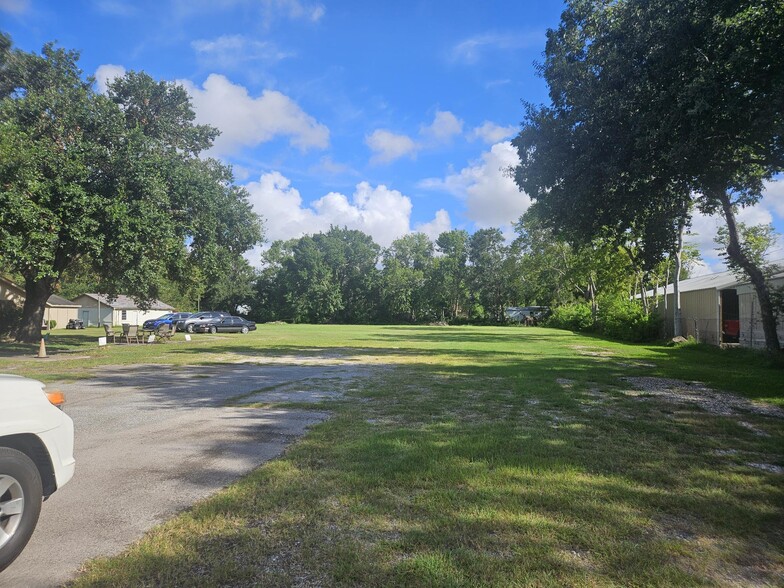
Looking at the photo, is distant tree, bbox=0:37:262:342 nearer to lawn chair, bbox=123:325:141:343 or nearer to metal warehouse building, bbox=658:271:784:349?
lawn chair, bbox=123:325:141:343

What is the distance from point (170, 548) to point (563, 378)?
10.2 m

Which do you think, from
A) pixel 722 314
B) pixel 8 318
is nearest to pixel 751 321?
pixel 722 314

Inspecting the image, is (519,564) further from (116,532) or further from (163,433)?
(163,433)

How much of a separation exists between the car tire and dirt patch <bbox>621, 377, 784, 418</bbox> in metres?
8.78

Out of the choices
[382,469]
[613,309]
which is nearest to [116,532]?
[382,469]

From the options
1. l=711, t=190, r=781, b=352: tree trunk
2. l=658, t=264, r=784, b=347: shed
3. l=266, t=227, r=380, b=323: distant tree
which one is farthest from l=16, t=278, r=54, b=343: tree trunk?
l=266, t=227, r=380, b=323: distant tree

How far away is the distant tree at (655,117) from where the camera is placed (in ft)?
31.2

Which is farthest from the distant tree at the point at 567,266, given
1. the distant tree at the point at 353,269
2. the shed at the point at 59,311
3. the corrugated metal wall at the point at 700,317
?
the shed at the point at 59,311

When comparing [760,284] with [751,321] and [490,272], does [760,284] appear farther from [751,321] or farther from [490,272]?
[490,272]

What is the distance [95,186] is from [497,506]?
19.8m

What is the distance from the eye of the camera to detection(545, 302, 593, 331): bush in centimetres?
4222

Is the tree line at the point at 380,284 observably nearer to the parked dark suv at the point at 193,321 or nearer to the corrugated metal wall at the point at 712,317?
the parked dark suv at the point at 193,321

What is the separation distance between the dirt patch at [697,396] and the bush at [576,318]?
3149cm

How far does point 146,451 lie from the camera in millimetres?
5555
